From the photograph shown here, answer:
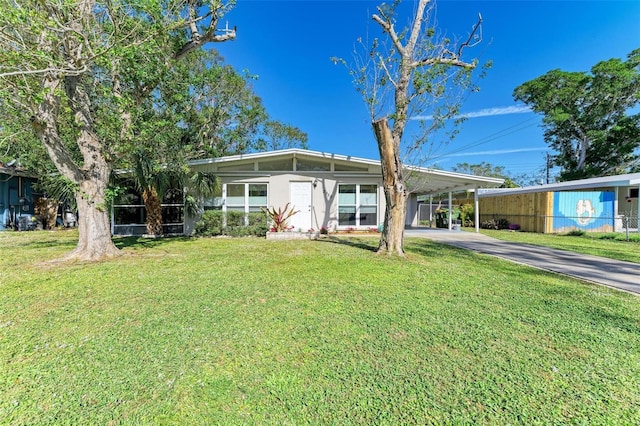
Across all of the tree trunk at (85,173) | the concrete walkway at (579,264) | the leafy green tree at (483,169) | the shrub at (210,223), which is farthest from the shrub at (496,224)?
the leafy green tree at (483,169)

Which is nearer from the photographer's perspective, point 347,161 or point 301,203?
point 347,161

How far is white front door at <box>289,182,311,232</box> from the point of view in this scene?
1205 cm

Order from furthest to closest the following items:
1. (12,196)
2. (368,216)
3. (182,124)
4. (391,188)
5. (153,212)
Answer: (182,124) → (12,196) → (368,216) → (153,212) → (391,188)

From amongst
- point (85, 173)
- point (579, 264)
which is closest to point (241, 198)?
point (85, 173)

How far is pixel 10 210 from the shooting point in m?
14.0

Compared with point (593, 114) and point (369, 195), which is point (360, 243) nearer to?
point (369, 195)

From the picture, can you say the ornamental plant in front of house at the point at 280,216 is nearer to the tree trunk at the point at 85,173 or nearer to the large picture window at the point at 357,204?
the large picture window at the point at 357,204

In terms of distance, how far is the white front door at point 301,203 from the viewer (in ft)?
39.5

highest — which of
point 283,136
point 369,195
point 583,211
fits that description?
point 283,136

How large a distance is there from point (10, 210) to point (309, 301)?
61.4ft

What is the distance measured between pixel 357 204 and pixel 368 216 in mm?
747

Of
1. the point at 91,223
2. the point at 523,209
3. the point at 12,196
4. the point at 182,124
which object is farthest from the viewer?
the point at 523,209

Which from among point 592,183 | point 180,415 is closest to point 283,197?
point 180,415

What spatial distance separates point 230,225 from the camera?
36.9 feet
